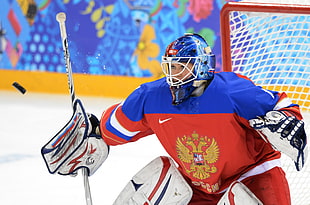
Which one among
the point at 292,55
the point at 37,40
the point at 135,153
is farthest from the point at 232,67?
the point at 37,40

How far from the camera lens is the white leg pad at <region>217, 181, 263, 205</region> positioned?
240 centimetres

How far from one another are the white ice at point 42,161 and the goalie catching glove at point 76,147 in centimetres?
77

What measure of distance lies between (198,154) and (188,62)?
0.33 m

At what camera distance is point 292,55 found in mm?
3111

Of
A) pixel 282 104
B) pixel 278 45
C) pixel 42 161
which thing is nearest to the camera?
pixel 282 104

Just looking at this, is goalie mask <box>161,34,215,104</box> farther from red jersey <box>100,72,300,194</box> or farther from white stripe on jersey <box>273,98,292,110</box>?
white stripe on jersey <box>273,98,292,110</box>

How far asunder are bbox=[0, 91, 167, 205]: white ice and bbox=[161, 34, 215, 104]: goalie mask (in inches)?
48.0

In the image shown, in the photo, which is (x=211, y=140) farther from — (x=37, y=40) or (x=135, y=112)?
(x=37, y=40)

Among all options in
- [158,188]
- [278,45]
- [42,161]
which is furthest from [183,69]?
[42,161]

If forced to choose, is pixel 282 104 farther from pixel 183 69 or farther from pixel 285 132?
pixel 183 69

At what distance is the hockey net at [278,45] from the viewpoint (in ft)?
9.34

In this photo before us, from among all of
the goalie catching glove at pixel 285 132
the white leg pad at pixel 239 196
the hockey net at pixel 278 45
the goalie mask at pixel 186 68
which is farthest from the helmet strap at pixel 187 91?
the hockey net at pixel 278 45

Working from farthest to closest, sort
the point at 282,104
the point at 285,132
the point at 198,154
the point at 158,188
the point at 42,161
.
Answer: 1. the point at 42,161
2. the point at 158,188
3. the point at 198,154
4. the point at 282,104
5. the point at 285,132

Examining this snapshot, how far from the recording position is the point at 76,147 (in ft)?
8.77
